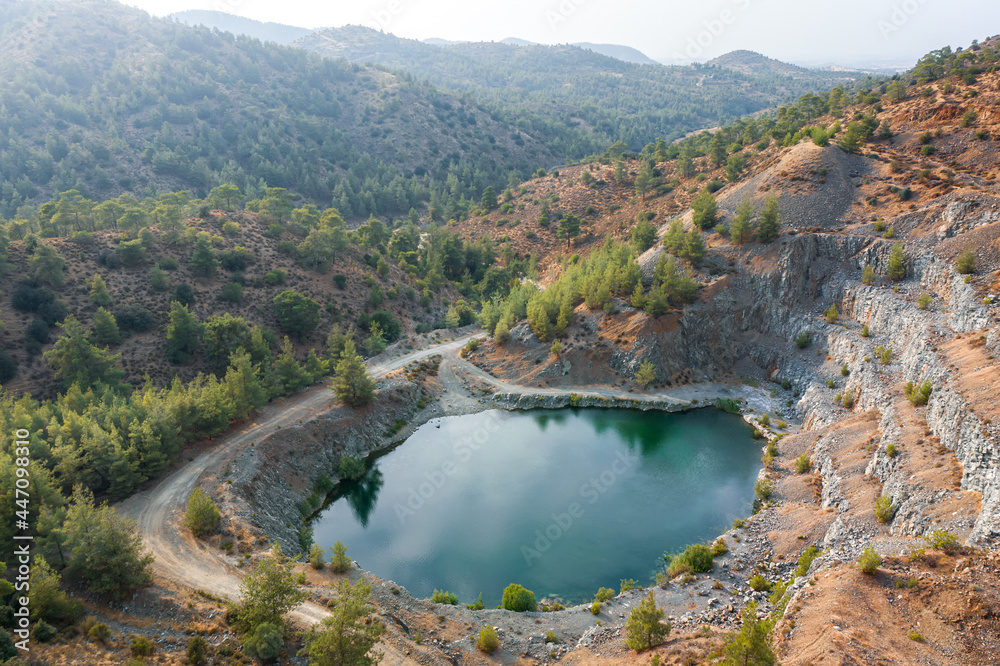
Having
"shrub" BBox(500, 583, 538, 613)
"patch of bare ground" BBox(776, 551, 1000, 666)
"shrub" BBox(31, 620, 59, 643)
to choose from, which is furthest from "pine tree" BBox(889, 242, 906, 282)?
"shrub" BBox(31, 620, 59, 643)

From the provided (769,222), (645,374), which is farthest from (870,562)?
(769,222)

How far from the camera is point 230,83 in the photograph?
19275cm

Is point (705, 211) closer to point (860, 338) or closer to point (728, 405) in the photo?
point (860, 338)

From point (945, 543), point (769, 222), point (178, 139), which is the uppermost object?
point (178, 139)

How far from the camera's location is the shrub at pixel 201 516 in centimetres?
3738

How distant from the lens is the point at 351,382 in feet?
188

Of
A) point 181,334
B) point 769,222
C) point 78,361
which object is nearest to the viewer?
point 78,361

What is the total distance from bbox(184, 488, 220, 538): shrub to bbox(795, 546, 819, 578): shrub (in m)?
40.1

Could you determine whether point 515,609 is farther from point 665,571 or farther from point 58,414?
point 58,414

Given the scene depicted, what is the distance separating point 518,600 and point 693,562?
12.6 m

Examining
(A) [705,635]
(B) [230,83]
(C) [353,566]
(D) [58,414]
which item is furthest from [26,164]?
(A) [705,635]

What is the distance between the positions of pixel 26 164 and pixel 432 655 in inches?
6303

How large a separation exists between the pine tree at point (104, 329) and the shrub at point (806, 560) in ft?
236

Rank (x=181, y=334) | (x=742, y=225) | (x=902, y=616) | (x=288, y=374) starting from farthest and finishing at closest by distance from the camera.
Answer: (x=742, y=225), (x=181, y=334), (x=288, y=374), (x=902, y=616)
